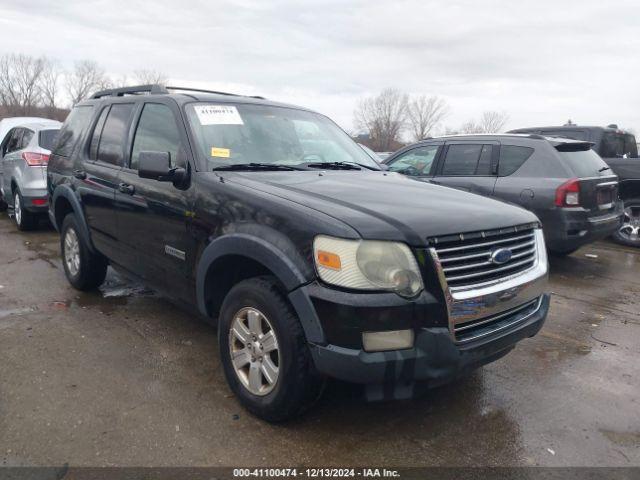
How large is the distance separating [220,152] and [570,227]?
447 centimetres

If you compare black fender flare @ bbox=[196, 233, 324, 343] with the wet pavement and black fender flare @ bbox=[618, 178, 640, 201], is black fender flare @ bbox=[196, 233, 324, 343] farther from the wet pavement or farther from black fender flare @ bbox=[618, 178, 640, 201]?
black fender flare @ bbox=[618, 178, 640, 201]

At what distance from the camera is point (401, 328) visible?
7.74ft

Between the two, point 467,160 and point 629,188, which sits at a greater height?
point 467,160

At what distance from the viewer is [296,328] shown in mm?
2514

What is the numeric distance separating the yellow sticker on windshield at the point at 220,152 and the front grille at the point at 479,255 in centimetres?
162

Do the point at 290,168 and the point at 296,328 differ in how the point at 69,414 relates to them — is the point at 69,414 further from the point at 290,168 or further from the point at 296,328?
the point at 290,168

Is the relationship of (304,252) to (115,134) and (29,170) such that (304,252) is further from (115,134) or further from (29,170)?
(29,170)

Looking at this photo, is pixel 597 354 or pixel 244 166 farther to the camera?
pixel 597 354

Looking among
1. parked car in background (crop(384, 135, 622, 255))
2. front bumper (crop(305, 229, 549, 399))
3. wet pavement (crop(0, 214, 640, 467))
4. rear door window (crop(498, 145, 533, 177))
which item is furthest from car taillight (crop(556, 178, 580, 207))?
front bumper (crop(305, 229, 549, 399))

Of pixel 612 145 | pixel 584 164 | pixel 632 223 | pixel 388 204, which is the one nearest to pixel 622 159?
pixel 612 145

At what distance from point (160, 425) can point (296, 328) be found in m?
1.02

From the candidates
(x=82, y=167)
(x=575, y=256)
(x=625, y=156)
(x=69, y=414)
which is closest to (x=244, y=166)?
(x=69, y=414)

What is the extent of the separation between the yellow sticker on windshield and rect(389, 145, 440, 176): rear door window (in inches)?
162

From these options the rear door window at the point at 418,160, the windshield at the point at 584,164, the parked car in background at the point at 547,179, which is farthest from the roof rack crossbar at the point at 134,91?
the windshield at the point at 584,164
